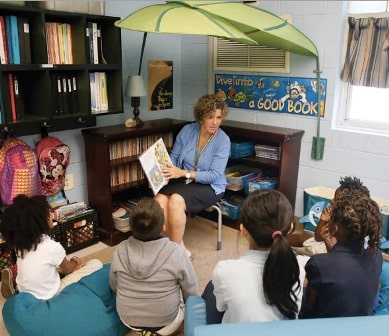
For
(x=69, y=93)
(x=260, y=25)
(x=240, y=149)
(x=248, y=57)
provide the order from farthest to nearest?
1. (x=248, y=57)
2. (x=240, y=149)
3. (x=69, y=93)
4. (x=260, y=25)

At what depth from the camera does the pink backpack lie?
2.64m

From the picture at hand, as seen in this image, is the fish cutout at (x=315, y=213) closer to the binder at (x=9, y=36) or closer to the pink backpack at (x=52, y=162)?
the pink backpack at (x=52, y=162)

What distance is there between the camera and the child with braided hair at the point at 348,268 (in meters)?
1.30

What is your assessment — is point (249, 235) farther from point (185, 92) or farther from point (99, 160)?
point (185, 92)

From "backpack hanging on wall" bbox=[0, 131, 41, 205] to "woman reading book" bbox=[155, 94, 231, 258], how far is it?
2.70 ft

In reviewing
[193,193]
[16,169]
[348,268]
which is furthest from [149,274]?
[16,169]

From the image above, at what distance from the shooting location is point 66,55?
2570mm

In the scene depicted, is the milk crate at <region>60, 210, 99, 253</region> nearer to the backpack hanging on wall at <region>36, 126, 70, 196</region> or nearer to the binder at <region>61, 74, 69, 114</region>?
the backpack hanging on wall at <region>36, 126, 70, 196</region>

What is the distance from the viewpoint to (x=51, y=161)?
268cm

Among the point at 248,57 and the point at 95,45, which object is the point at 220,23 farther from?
the point at 248,57

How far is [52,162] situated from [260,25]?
1672 millimetres

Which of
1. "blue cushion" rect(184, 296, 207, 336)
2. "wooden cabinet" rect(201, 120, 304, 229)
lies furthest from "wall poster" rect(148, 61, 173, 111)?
"blue cushion" rect(184, 296, 207, 336)

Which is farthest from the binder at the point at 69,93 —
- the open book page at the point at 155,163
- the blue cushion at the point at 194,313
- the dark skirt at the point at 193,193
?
the blue cushion at the point at 194,313

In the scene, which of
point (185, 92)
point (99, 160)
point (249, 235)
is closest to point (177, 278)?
point (249, 235)
